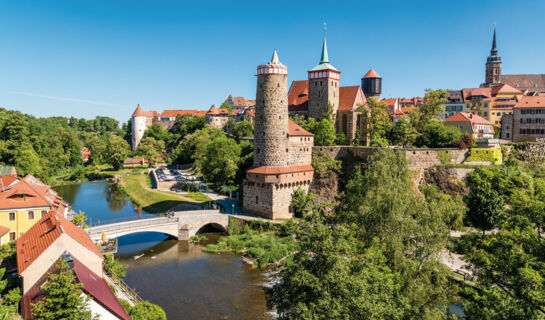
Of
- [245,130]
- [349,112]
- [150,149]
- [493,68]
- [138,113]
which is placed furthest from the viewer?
[138,113]

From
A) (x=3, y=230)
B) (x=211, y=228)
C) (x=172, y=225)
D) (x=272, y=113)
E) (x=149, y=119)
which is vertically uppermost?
(x=149, y=119)

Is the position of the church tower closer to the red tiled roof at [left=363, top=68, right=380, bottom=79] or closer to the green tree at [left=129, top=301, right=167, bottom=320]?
the red tiled roof at [left=363, top=68, right=380, bottom=79]

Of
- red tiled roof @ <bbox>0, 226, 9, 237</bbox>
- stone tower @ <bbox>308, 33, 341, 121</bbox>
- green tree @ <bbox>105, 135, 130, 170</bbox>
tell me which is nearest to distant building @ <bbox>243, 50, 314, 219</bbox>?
stone tower @ <bbox>308, 33, 341, 121</bbox>

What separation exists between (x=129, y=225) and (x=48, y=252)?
13582 mm

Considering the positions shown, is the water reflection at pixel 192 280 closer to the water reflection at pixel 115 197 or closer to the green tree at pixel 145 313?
the green tree at pixel 145 313

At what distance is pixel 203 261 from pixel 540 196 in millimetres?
22338

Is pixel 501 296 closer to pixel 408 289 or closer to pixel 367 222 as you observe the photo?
pixel 408 289

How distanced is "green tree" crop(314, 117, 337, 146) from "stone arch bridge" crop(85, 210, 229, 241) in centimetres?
1531

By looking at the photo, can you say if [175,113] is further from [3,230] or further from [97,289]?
[97,289]

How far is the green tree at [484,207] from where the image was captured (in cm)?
2900

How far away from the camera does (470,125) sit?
4603 centimetres

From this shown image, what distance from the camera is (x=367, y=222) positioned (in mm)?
20703

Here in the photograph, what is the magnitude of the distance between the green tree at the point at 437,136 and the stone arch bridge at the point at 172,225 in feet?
75.6

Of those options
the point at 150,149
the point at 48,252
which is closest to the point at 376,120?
the point at 48,252
